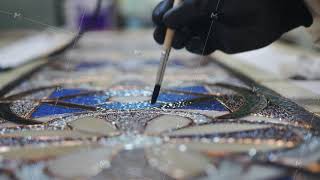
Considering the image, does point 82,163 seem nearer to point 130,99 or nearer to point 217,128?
point 217,128

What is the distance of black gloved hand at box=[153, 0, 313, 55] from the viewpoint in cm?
95

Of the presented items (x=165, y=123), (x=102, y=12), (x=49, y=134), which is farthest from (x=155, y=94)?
(x=102, y=12)

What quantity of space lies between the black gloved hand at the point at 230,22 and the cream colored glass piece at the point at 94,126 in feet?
0.90

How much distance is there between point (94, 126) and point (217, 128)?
0.80 feet

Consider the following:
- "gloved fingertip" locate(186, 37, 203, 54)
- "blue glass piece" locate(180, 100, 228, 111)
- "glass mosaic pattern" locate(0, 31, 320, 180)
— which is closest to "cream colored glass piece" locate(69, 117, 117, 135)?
"glass mosaic pattern" locate(0, 31, 320, 180)

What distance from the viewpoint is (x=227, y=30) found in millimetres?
1034

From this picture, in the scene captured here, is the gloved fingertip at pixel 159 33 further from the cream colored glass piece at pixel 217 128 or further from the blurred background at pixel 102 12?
the blurred background at pixel 102 12

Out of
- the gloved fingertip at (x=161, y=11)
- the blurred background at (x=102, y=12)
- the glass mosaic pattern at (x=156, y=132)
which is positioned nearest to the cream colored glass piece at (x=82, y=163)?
the glass mosaic pattern at (x=156, y=132)

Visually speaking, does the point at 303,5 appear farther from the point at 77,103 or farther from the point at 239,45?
the point at 77,103

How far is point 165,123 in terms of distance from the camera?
81cm

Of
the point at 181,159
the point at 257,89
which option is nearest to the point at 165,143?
the point at 181,159

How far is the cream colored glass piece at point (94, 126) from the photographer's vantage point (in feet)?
2.51

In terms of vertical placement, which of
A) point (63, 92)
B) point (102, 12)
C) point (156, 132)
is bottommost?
point (102, 12)

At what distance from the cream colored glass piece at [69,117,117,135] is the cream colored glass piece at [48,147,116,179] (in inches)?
3.7
